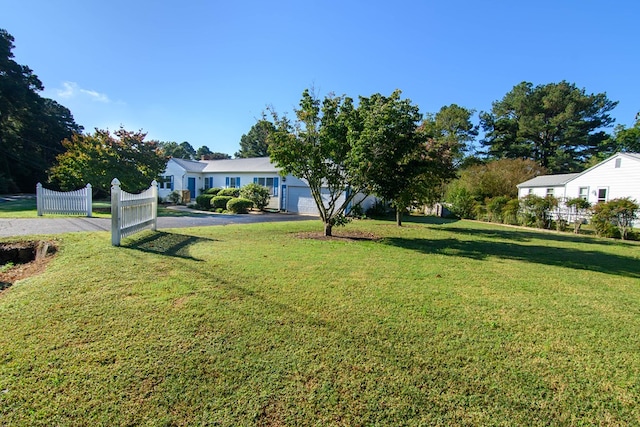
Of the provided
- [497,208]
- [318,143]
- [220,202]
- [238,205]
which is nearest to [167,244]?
[318,143]

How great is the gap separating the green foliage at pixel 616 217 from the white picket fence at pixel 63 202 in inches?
930

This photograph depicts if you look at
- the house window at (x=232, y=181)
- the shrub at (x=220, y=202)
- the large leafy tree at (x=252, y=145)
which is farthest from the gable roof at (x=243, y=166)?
the large leafy tree at (x=252, y=145)

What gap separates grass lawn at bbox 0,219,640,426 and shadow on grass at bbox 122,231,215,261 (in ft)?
2.61

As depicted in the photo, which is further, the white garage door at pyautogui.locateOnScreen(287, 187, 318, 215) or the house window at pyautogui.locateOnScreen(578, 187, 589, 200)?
the white garage door at pyautogui.locateOnScreen(287, 187, 318, 215)

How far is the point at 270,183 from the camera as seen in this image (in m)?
24.1

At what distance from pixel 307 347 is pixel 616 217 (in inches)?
694

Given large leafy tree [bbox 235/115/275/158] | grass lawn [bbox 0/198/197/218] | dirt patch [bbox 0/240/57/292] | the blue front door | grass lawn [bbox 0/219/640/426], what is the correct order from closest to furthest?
grass lawn [bbox 0/219/640/426] < dirt patch [bbox 0/240/57/292] < grass lawn [bbox 0/198/197/218] < the blue front door < large leafy tree [bbox 235/115/275/158]

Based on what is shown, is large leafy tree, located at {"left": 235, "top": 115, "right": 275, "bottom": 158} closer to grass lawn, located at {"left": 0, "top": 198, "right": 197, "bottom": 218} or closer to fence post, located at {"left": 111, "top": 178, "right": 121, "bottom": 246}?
grass lawn, located at {"left": 0, "top": 198, "right": 197, "bottom": 218}

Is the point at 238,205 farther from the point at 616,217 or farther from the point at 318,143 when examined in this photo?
the point at 616,217

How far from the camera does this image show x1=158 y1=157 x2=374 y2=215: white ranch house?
A: 73.0 ft

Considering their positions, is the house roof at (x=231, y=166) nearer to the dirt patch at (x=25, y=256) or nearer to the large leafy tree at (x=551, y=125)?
the dirt patch at (x=25, y=256)

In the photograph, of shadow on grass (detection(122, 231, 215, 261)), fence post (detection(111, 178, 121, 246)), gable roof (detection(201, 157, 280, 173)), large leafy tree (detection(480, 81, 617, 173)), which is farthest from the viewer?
large leafy tree (detection(480, 81, 617, 173))

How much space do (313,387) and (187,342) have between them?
140 cm

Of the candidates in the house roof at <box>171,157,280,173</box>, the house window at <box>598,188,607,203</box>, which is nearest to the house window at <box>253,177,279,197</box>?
the house roof at <box>171,157,280,173</box>
